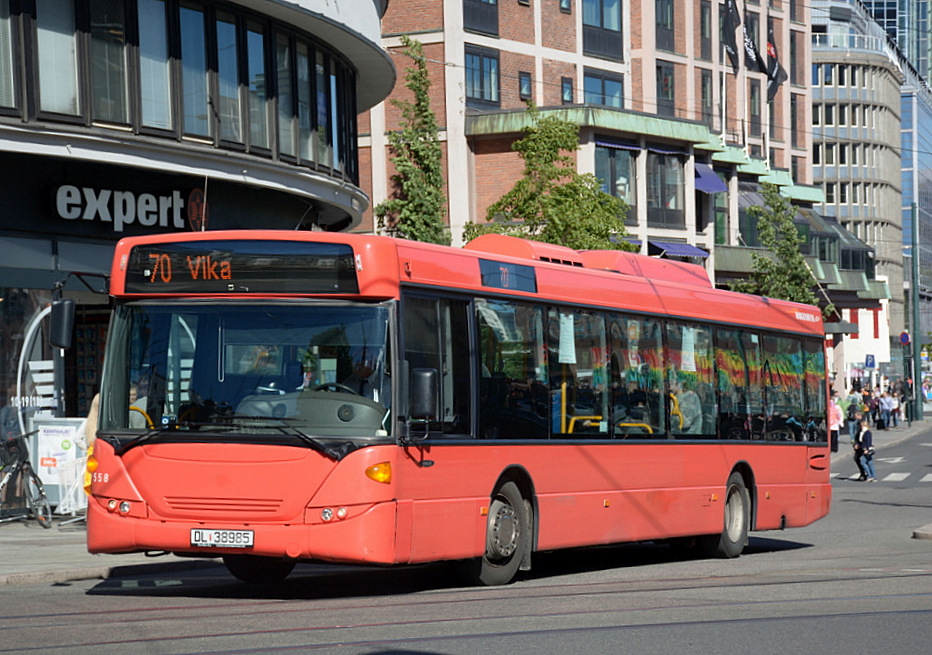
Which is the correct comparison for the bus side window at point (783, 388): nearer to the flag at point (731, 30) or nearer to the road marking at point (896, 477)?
the road marking at point (896, 477)

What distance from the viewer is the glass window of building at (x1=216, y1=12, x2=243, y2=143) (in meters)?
21.7

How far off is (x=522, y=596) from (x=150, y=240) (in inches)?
154

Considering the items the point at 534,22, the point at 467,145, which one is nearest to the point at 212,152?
the point at 467,145

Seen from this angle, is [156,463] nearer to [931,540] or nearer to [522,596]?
[522,596]

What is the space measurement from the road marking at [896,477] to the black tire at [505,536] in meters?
23.3

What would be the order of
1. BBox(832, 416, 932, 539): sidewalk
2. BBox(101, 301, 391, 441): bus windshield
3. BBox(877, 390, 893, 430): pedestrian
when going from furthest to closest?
BBox(877, 390, 893, 430): pedestrian → BBox(832, 416, 932, 539): sidewalk → BBox(101, 301, 391, 441): bus windshield

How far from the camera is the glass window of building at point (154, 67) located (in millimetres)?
20406

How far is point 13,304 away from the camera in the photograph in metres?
19.9

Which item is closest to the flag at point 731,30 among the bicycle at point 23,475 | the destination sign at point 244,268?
the bicycle at point 23,475

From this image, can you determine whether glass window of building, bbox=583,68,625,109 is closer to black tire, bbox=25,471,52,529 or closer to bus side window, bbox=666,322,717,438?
black tire, bbox=25,471,52,529

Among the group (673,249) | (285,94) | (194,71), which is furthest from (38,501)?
(673,249)

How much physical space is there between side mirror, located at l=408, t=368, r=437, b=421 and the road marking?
83.4ft

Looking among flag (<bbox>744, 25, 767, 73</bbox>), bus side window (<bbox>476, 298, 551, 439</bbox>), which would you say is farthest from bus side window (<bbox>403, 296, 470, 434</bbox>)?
flag (<bbox>744, 25, 767, 73</bbox>)

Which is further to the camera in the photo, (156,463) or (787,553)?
(787,553)
